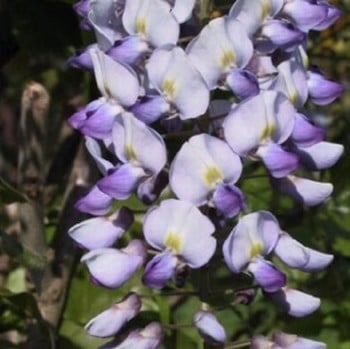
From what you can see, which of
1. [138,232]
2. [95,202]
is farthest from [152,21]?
[138,232]

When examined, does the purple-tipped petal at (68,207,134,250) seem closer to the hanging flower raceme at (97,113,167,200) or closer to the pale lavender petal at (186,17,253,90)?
the hanging flower raceme at (97,113,167,200)

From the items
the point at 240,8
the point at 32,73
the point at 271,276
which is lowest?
the point at 32,73

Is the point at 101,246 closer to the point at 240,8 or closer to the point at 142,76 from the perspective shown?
the point at 142,76

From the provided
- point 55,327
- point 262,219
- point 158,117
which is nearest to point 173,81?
point 158,117

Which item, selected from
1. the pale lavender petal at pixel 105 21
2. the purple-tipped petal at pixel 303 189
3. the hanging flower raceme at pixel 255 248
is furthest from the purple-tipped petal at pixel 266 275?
the pale lavender petal at pixel 105 21

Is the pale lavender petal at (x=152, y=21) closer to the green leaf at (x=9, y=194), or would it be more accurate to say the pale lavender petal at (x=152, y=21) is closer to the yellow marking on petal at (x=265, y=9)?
the yellow marking on petal at (x=265, y=9)

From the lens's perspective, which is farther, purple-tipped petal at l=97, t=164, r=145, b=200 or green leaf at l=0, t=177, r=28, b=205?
green leaf at l=0, t=177, r=28, b=205

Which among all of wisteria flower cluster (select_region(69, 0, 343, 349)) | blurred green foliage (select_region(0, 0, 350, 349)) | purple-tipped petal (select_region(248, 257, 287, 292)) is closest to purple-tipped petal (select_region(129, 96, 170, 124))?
wisteria flower cluster (select_region(69, 0, 343, 349))
